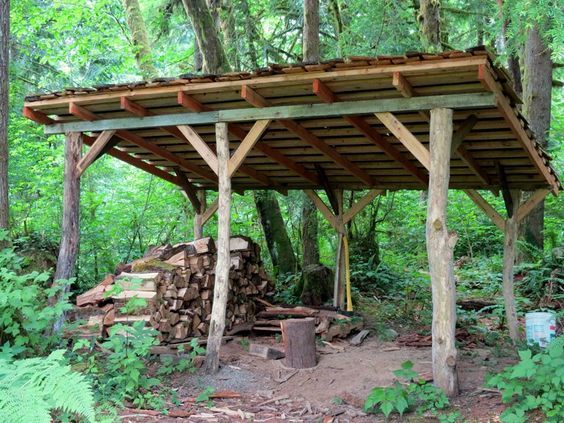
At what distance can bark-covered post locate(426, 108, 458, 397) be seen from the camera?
585 centimetres

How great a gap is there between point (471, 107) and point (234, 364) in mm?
4301

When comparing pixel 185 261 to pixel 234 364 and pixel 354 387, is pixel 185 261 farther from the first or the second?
pixel 354 387

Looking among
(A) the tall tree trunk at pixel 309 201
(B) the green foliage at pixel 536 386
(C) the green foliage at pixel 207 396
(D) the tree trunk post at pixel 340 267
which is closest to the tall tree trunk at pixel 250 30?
(A) the tall tree trunk at pixel 309 201

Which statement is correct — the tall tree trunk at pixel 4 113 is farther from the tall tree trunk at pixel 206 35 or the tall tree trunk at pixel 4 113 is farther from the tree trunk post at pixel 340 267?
the tree trunk post at pixel 340 267

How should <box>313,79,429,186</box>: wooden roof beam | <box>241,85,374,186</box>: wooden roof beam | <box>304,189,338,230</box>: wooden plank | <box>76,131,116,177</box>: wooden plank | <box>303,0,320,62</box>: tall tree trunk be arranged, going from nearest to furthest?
1. <box>313,79,429,186</box>: wooden roof beam
2. <box>241,85,374,186</box>: wooden roof beam
3. <box>76,131,116,177</box>: wooden plank
4. <box>304,189,338,230</box>: wooden plank
5. <box>303,0,320,62</box>: tall tree trunk

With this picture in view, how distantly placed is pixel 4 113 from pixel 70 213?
1.58 meters

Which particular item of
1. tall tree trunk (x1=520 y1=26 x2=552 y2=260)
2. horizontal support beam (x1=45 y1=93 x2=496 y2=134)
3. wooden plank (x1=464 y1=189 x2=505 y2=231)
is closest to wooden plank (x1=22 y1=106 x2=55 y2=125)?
horizontal support beam (x1=45 y1=93 x2=496 y2=134)

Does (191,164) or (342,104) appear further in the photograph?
(191,164)

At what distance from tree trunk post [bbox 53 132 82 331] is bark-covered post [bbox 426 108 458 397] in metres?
4.90

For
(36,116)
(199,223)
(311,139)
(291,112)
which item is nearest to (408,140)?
(291,112)

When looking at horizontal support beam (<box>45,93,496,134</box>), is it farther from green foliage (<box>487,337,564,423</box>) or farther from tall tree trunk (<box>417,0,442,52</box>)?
tall tree trunk (<box>417,0,442,52</box>)

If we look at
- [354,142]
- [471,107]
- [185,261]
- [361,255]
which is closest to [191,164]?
[185,261]

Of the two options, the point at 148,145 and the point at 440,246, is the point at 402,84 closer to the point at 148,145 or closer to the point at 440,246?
the point at 440,246

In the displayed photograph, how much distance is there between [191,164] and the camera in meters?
10.3
